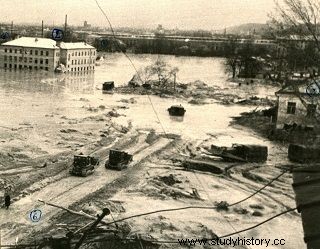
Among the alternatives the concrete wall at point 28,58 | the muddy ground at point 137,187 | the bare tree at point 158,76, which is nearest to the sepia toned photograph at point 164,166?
the muddy ground at point 137,187

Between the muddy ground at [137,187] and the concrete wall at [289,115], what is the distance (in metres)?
3.37

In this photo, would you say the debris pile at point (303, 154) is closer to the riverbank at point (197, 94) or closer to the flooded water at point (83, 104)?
the flooded water at point (83, 104)

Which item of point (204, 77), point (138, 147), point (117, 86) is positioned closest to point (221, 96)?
point (117, 86)

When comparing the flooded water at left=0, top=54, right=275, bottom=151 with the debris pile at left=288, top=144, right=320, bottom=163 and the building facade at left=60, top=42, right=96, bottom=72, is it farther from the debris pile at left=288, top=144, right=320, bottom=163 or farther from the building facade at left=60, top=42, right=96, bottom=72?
the building facade at left=60, top=42, right=96, bottom=72

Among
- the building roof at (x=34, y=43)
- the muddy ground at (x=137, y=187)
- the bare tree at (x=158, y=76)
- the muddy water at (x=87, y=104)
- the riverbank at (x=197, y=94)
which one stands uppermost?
the building roof at (x=34, y=43)

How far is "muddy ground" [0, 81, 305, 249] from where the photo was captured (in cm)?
1354

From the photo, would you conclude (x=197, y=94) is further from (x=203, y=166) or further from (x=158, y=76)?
(x=203, y=166)

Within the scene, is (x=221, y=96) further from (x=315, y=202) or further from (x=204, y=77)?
(x=315, y=202)

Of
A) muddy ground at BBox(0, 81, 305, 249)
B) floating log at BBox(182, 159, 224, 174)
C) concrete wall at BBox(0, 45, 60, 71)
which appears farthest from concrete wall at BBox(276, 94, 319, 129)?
concrete wall at BBox(0, 45, 60, 71)

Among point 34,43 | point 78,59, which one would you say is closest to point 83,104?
point 34,43

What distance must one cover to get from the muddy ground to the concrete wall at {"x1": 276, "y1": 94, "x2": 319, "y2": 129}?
11.0 feet

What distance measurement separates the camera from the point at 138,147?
2388 cm

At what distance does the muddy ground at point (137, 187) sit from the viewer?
1354cm

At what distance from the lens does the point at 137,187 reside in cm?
1731
